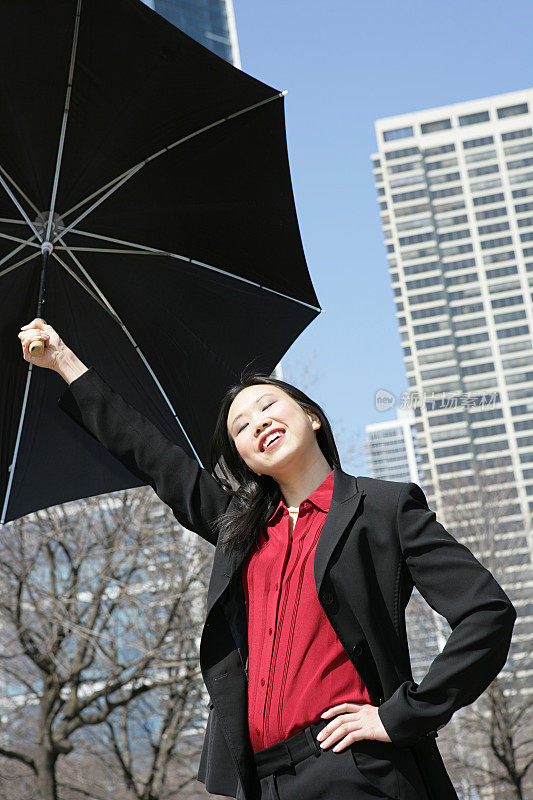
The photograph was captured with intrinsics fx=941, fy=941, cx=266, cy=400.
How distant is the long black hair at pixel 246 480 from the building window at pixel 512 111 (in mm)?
124253

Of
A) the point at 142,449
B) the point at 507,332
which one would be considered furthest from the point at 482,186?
Result: the point at 142,449

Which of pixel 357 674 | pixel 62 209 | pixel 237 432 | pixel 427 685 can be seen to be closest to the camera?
pixel 427 685

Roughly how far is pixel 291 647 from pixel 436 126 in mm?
126320

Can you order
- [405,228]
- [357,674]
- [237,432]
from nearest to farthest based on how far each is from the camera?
[357,674]
[237,432]
[405,228]

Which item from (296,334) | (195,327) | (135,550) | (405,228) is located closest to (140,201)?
(195,327)

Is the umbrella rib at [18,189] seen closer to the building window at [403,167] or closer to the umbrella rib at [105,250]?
the umbrella rib at [105,250]

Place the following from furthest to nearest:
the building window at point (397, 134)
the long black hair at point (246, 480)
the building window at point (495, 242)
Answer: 1. the building window at point (397, 134)
2. the building window at point (495, 242)
3. the long black hair at point (246, 480)

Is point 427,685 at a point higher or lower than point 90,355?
lower

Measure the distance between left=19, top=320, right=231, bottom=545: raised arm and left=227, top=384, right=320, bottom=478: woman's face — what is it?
0.18 meters

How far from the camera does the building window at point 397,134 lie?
12231cm

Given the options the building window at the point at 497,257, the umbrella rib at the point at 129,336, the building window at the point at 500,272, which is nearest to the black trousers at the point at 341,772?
the umbrella rib at the point at 129,336

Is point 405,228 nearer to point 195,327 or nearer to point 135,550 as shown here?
point 135,550

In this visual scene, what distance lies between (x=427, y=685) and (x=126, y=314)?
2.06 metres

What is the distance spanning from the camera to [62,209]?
143 inches
